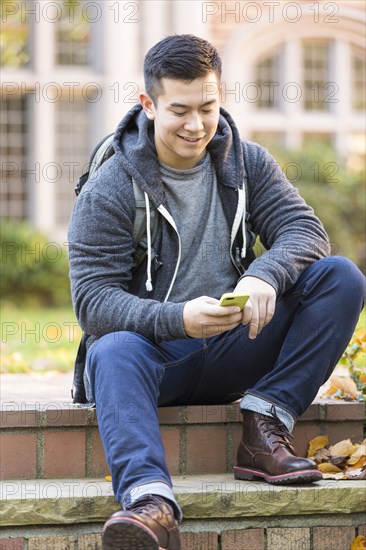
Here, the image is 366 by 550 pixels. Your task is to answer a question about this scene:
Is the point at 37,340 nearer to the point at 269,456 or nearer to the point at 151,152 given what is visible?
the point at 151,152

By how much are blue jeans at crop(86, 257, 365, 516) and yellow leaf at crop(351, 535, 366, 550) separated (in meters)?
0.36

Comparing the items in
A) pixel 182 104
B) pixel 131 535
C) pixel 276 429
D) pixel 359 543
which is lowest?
pixel 359 543

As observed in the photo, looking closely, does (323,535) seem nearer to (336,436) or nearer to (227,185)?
(336,436)

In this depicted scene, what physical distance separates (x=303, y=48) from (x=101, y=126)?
270 cm

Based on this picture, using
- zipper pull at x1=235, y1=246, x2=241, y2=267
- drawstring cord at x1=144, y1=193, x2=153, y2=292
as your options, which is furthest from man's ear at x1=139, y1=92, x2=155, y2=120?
zipper pull at x1=235, y1=246, x2=241, y2=267

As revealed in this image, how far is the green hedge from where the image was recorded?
33.3 feet

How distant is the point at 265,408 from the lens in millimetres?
2729

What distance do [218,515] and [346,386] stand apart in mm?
738

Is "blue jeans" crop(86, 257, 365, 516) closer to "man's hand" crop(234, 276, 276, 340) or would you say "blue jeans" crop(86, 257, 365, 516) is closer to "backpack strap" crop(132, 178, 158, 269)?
"man's hand" crop(234, 276, 276, 340)

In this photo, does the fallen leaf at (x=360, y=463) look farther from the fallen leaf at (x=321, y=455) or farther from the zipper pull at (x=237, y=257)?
the zipper pull at (x=237, y=257)

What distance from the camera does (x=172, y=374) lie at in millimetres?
2770

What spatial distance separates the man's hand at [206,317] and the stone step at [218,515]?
43cm

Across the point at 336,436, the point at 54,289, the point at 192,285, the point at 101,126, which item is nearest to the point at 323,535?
the point at 336,436

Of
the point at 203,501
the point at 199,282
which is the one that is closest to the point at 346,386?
the point at 199,282
